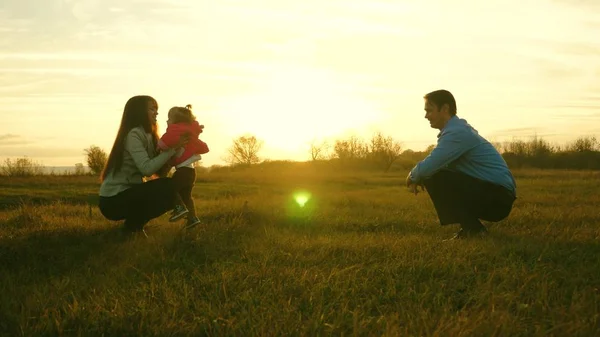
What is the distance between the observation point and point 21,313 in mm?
3723

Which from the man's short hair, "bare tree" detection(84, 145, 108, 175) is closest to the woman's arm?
the man's short hair

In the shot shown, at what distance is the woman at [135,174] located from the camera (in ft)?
21.2

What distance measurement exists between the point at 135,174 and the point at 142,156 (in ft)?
1.32

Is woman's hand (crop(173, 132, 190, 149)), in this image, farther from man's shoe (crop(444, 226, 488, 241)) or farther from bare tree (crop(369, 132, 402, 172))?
bare tree (crop(369, 132, 402, 172))

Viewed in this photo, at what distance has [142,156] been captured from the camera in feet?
21.0

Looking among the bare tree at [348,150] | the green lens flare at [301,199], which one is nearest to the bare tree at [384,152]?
the bare tree at [348,150]

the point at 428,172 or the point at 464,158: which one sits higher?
the point at 464,158

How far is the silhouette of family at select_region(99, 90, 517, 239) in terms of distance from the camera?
6.41 metres

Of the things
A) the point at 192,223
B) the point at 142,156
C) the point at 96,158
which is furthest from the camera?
the point at 96,158

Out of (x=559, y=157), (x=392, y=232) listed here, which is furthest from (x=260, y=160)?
(x=392, y=232)

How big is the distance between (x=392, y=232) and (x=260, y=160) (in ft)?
212

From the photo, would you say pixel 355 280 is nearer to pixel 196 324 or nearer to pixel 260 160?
pixel 196 324

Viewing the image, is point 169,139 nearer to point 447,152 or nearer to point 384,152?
point 447,152

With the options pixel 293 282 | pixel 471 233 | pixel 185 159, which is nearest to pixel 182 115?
pixel 185 159
